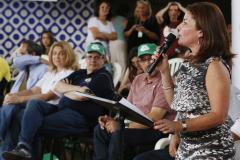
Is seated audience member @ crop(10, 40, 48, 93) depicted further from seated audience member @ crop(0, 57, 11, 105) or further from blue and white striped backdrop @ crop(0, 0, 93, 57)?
blue and white striped backdrop @ crop(0, 0, 93, 57)

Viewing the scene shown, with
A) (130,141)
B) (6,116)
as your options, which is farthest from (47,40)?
(130,141)

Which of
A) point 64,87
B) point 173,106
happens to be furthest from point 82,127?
point 173,106

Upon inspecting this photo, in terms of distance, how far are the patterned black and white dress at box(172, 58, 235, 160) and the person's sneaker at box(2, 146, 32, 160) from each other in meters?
2.40

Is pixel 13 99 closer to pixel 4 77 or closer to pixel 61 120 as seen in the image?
pixel 61 120

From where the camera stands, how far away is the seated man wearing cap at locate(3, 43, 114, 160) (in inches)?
179

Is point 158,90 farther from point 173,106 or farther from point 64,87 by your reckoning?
point 173,106

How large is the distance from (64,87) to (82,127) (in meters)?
0.41

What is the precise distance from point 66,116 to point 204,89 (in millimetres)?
2450

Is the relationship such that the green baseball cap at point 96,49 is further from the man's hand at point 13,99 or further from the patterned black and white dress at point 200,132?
the patterned black and white dress at point 200,132

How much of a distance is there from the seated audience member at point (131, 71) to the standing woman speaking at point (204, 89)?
7.75 feet

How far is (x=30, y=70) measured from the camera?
18.8ft

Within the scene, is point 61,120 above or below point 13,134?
above

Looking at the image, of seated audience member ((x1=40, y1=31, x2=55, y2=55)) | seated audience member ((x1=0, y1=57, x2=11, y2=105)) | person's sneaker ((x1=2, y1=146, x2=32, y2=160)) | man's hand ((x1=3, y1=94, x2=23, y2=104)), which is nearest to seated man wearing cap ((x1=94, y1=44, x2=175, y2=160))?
person's sneaker ((x1=2, y1=146, x2=32, y2=160))

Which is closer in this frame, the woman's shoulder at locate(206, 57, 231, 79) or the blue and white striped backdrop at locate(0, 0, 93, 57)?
the woman's shoulder at locate(206, 57, 231, 79)
